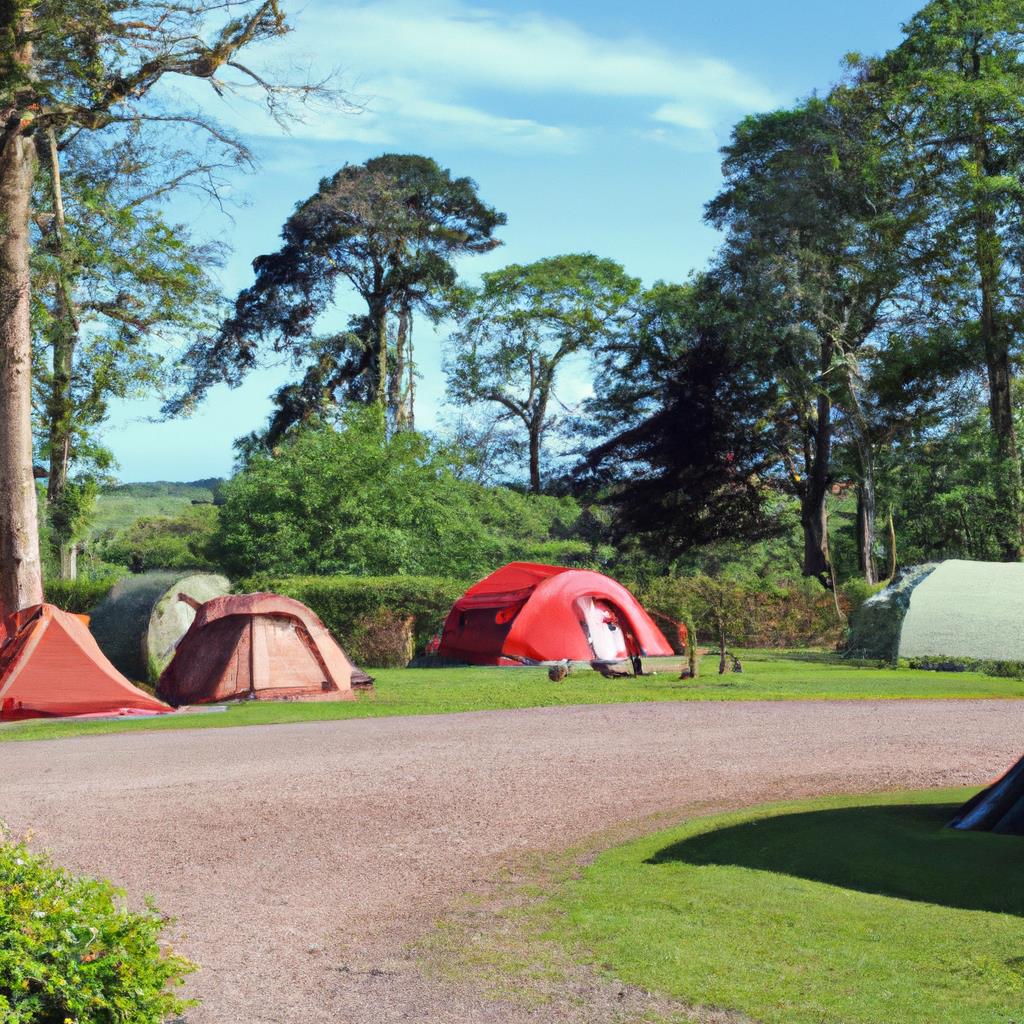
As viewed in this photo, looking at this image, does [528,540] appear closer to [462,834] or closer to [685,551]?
[685,551]

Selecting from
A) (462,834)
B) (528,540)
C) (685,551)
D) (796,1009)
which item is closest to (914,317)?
(685,551)

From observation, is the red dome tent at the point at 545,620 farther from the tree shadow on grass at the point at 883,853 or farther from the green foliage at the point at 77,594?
the tree shadow on grass at the point at 883,853

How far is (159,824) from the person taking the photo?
8.46 metres

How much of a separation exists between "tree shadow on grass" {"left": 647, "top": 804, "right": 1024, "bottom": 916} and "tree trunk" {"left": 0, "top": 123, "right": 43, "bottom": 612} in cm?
1484

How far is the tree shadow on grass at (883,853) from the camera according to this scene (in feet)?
20.4

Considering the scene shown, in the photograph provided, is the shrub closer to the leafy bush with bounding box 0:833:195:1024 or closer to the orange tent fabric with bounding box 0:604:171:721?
the orange tent fabric with bounding box 0:604:171:721

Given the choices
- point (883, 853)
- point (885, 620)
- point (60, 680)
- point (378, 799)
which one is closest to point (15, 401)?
point (60, 680)

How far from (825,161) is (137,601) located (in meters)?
26.9

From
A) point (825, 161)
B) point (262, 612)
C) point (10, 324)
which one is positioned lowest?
point (262, 612)

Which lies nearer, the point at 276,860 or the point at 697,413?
the point at 276,860

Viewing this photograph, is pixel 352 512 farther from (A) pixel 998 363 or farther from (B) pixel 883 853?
(B) pixel 883 853

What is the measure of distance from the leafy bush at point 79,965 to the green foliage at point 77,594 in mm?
25281

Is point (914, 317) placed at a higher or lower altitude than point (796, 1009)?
higher

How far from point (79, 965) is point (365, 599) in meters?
20.0
